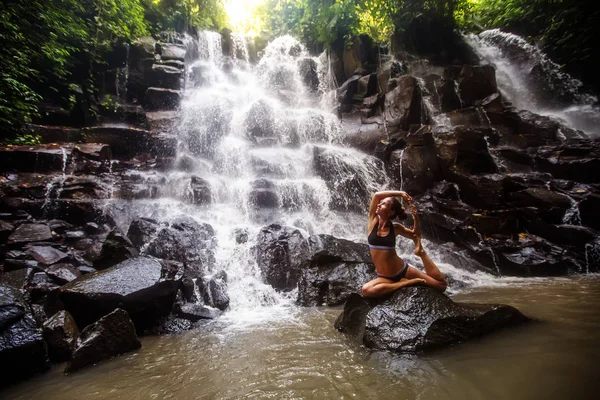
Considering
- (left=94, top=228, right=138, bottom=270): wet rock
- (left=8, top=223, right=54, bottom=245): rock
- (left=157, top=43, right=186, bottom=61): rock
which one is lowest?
(left=94, top=228, right=138, bottom=270): wet rock

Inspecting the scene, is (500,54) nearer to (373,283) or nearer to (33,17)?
(373,283)

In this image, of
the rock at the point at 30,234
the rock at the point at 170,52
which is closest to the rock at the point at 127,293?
the rock at the point at 30,234

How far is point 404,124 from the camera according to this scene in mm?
12242

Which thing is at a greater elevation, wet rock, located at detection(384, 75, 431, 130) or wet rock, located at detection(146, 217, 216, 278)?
wet rock, located at detection(384, 75, 431, 130)

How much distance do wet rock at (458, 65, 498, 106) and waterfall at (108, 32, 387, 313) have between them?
5431 millimetres

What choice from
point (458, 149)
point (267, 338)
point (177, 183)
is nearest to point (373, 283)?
point (267, 338)

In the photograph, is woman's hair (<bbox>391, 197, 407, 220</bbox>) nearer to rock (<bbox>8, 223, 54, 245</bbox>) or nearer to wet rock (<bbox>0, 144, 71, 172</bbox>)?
rock (<bbox>8, 223, 54, 245</bbox>)

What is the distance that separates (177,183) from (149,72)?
8.89 metres

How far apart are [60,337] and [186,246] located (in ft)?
10.8

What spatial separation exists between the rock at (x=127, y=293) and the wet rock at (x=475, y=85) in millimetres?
13731

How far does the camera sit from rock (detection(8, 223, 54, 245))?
19.9 ft

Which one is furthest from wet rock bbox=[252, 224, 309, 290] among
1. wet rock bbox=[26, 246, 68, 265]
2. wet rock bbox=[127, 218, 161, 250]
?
wet rock bbox=[26, 246, 68, 265]

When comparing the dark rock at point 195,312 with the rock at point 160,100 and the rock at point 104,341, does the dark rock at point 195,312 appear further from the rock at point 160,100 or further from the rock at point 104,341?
the rock at point 160,100

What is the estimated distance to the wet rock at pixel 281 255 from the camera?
6219 mm
